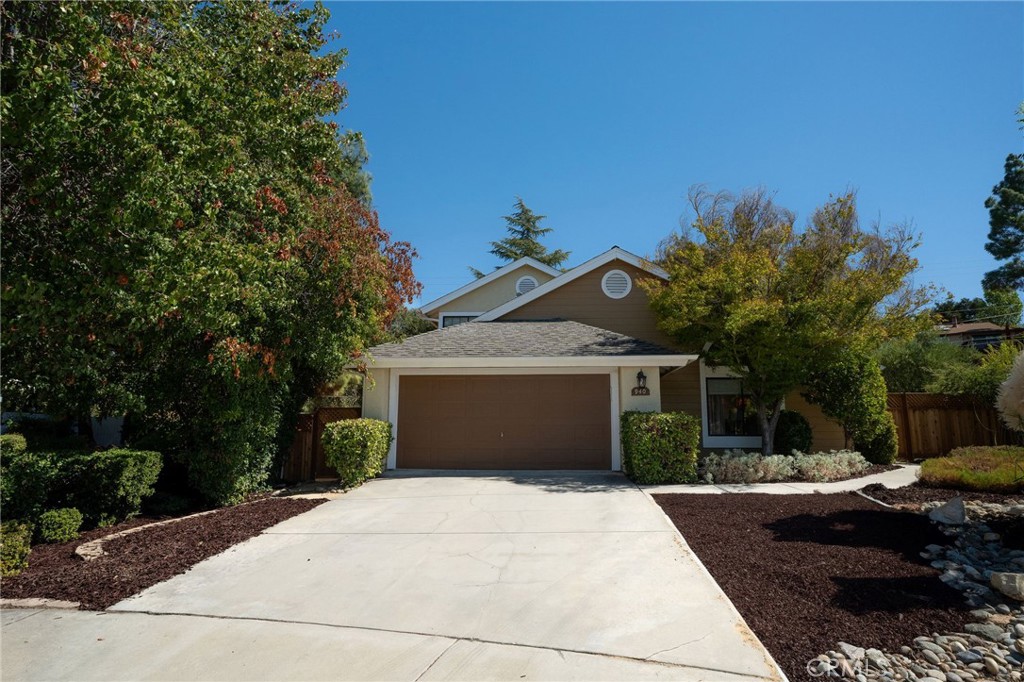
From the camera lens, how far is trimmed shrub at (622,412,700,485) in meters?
9.98

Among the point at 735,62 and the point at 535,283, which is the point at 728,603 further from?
the point at 535,283

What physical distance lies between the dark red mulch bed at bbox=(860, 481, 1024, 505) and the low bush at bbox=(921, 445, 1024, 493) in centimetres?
13

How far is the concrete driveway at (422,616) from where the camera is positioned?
11.2ft

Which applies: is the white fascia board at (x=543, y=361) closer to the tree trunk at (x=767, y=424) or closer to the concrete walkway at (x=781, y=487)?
the tree trunk at (x=767, y=424)

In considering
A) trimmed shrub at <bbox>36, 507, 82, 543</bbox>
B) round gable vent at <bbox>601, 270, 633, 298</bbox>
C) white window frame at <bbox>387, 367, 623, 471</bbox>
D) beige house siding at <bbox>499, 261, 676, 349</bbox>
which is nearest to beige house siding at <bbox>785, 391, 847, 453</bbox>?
beige house siding at <bbox>499, 261, 676, 349</bbox>

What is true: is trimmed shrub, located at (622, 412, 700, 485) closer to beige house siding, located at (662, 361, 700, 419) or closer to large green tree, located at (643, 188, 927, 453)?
large green tree, located at (643, 188, 927, 453)

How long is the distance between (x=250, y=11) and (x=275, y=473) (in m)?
7.88

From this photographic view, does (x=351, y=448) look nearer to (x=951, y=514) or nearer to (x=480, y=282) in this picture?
(x=951, y=514)

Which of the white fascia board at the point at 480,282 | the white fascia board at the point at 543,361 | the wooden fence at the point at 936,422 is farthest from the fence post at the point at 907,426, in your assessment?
the white fascia board at the point at 480,282

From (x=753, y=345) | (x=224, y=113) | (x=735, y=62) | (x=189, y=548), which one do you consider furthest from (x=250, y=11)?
(x=753, y=345)

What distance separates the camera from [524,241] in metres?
36.6

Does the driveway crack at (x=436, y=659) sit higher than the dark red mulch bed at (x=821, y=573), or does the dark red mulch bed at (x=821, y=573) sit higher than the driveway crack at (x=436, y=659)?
the dark red mulch bed at (x=821, y=573)

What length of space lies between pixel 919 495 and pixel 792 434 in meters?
4.41

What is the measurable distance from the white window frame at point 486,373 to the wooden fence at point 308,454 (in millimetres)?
1339
